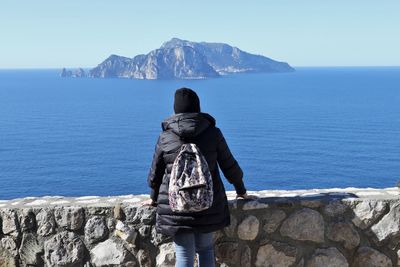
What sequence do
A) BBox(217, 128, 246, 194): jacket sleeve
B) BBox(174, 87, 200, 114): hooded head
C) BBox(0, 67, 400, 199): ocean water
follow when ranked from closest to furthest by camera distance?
BBox(174, 87, 200, 114): hooded head < BBox(217, 128, 246, 194): jacket sleeve < BBox(0, 67, 400, 199): ocean water

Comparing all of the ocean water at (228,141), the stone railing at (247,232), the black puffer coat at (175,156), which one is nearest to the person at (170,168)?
the black puffer coat at (175,156)

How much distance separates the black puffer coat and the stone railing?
2.24 ft

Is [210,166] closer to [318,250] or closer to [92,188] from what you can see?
[318,250]

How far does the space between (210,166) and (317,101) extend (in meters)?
135

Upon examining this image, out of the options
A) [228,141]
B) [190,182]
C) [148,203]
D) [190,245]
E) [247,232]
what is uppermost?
[190,182]

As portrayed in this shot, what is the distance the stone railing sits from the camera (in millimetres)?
4660

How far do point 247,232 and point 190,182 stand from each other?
1130mm

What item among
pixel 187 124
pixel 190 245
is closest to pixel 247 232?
pixel 190 245

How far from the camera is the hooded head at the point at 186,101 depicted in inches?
154

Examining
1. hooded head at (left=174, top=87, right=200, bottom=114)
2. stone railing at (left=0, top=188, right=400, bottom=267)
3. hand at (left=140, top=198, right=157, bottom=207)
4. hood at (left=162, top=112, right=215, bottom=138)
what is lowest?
stone railing at (left=0, top=188, right=400, bottom=267)

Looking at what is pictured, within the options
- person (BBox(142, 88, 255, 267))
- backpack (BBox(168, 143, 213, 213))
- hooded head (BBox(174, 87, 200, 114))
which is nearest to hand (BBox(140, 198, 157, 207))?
person (BBox(142, 88, 255, 267))

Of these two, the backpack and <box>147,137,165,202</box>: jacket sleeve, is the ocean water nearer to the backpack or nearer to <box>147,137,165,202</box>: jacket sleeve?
<box>147,137,165,202</box>: jacket sleeve

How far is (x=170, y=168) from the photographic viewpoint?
3.94 m

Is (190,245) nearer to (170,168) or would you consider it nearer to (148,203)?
(170,168)
